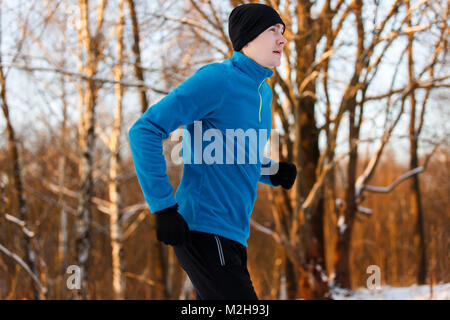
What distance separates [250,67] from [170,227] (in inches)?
27.8

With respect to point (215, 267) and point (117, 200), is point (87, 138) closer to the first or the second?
point (117, 200)

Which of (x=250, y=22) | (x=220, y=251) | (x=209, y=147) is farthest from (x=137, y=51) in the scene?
(x=220, y=251)

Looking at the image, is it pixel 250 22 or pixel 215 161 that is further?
pixel 250 22

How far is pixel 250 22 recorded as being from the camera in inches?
69.7

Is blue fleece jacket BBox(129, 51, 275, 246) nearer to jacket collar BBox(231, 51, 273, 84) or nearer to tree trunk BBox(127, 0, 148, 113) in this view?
jacket collar BBox(231, 51, 273, 84)

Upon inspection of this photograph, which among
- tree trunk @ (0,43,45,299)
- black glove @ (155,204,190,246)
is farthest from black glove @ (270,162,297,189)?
tree trunk @ (0,43,45,299)

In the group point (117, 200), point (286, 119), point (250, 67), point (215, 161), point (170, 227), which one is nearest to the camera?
point (170, 227)

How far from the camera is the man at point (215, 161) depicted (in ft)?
4.82

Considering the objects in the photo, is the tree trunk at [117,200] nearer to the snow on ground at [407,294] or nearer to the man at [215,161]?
the snow on ground at [407,294]

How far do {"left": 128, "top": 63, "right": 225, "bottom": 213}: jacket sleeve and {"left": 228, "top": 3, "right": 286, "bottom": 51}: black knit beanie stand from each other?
1.13 ft

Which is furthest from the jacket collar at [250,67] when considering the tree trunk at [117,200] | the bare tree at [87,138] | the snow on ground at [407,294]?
the tree trunk at [117,200]

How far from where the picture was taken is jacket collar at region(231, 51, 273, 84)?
172cm
